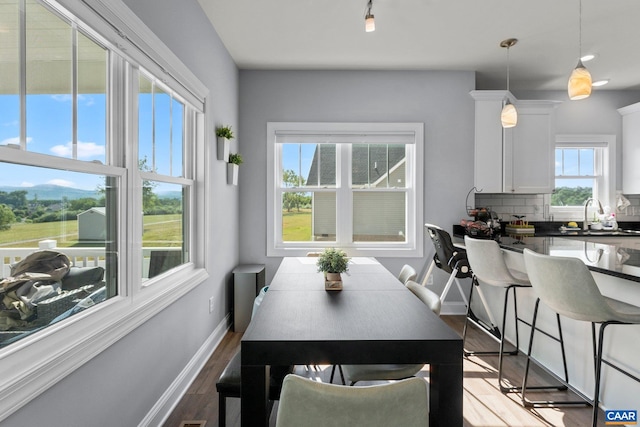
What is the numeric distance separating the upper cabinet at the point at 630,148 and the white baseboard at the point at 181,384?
208 inches

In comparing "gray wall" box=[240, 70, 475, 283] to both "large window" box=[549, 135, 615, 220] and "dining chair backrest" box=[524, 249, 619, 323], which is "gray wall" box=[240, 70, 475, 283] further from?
"dining chair backrest" box=[524, 249, 619, 323]

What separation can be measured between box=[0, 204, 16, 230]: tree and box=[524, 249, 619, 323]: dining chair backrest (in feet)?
7.38

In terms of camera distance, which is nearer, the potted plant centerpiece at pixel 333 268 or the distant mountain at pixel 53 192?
the distant mountain at pixel 53 192

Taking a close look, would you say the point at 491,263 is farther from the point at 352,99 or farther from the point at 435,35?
the point at 352,99

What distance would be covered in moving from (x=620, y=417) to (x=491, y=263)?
1.05 metres

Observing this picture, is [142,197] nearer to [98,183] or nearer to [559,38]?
[98,183]

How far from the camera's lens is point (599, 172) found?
4.97 meters

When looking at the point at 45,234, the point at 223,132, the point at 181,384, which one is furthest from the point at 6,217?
the point at 223,132

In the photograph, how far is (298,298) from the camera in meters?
1.84

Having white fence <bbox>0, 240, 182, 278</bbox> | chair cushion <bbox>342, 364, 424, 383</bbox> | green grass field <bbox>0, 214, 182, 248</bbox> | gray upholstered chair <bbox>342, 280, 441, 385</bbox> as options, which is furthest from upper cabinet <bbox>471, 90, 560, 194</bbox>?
white fence <bbox>0, 240, 182, 278</bbox>

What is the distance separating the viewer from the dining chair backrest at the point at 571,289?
1720 millimetres

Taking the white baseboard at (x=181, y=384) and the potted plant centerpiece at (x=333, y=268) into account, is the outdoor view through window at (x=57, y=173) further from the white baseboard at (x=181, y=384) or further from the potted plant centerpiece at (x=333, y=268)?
the potted plant centerpiece at (x=333, y=268)

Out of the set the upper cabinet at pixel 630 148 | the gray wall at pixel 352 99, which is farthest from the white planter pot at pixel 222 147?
the upper cabinet at pixel 630 148

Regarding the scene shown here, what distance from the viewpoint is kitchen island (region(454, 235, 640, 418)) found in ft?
6.38
